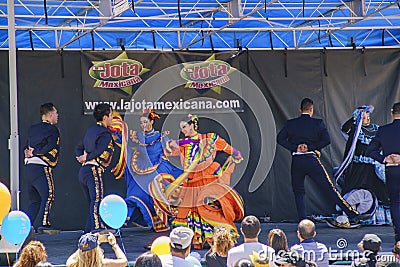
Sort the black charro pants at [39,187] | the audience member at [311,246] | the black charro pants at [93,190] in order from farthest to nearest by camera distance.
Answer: the black charro pants at [39,187] → the black charro pants at [93,190] → the audience member at [311,246]

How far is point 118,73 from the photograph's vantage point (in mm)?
9805

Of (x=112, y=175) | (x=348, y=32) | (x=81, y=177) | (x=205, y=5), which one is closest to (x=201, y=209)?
(x=81, y=177)

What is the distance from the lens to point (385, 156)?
7.39 m

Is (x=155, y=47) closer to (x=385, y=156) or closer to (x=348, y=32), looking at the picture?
(x=348, y=32)

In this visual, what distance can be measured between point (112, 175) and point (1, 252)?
350 centimetres

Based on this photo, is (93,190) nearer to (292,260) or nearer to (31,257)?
(31,257)

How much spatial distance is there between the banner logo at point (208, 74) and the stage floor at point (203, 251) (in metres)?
1.87

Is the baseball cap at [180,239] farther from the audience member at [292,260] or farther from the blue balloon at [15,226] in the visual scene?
the blue balloon at [15,226]

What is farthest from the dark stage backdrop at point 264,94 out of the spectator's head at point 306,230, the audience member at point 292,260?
the audience member at point 292,260

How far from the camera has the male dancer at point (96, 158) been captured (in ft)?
24.9

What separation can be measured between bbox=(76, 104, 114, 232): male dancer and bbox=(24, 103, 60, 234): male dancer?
453mm

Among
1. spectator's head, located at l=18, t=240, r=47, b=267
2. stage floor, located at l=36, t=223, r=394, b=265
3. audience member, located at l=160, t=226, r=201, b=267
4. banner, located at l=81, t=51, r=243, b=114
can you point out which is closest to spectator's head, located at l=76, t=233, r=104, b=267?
spectator's head, located at l=18, t=240, r=47, b=267

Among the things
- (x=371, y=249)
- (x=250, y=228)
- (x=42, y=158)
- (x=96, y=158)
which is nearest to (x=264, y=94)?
(x=96, y=158)

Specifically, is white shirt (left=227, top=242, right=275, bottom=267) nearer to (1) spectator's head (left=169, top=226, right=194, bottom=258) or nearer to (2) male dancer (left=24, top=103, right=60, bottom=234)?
(1) spectator's head (left=169, top=226, right=194, bottom=258)
